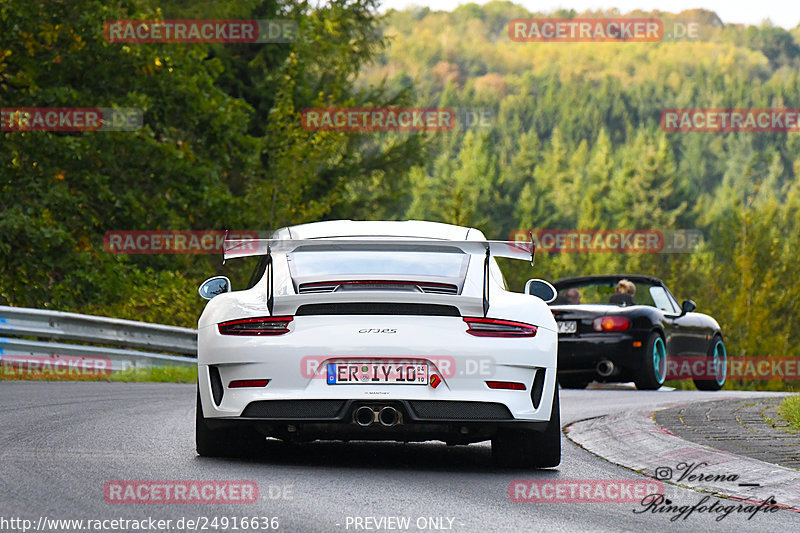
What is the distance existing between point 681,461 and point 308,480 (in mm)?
2341

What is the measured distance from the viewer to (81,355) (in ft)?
52.5

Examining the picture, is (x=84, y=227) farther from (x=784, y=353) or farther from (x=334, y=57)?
(x=784, y=353)

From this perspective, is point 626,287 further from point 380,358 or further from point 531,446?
point 380,358

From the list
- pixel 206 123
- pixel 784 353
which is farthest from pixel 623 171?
pixel 206 123

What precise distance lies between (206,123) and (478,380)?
20872mm

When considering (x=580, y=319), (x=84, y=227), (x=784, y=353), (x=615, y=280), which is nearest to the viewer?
(x=580, y=319)

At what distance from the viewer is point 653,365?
51.4ft

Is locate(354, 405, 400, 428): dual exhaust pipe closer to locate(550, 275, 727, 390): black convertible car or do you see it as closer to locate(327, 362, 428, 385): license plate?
locate(327, 362, 428, 385): license plate

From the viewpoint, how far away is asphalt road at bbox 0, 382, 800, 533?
5.30 meters

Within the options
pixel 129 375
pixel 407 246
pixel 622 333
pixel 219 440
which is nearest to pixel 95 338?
pixel 129 375

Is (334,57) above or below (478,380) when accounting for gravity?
above

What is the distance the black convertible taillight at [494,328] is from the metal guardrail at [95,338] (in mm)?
9769

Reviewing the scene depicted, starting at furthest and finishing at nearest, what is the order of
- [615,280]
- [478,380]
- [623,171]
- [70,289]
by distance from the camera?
1. [623,171]
2. [70,289]
3. [615,280]
4. [478,380]

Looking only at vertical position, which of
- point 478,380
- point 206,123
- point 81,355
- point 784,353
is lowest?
point 784,353
